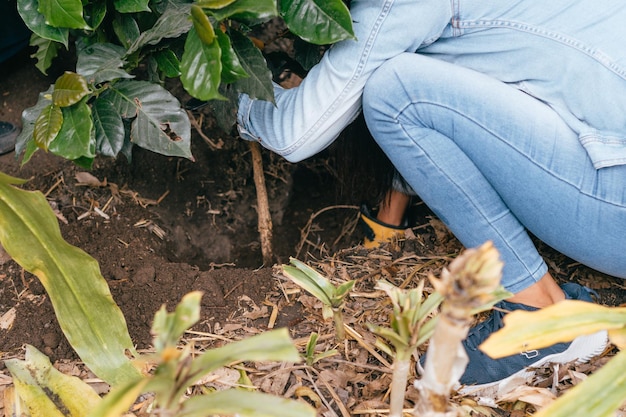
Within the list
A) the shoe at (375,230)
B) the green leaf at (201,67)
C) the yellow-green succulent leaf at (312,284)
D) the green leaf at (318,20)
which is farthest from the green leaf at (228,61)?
the shoe at (375,230)

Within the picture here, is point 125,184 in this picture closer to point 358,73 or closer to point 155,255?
point 155,255

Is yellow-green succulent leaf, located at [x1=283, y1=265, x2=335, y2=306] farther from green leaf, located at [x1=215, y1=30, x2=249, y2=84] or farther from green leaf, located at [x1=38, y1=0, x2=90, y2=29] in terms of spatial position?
green leaf, located at [x1=38, y1=0, x2=90, y2=29]

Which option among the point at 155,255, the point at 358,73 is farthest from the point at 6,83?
the point at 358,73

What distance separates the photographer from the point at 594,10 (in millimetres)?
1261

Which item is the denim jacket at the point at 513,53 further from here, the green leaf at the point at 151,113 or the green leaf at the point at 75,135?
the green leaf at the point at 75,135

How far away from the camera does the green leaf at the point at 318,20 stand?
1.16 m

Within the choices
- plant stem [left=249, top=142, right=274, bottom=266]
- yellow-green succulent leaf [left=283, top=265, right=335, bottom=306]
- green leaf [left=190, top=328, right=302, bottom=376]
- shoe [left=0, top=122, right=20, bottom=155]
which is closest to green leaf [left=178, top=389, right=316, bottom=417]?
green leaf [left=190, top=328, right=302, bottom=376]

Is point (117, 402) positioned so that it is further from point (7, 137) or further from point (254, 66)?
point (7, 137)

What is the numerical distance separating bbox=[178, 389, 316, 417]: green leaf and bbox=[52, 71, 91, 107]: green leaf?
2.11 feet

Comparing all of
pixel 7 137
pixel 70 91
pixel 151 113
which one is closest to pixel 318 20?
pixel 151 113

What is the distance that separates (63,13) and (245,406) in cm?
83

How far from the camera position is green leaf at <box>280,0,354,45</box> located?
116 centimetres

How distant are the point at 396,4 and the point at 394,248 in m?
0.77

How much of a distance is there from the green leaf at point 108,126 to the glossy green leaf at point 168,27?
13cm
